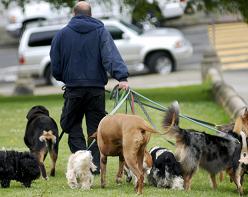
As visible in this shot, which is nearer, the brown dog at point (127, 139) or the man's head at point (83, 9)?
the brown dog at point (127, 139)

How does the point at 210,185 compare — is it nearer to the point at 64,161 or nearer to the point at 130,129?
the point at 130,129

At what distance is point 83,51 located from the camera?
11711 millimetres

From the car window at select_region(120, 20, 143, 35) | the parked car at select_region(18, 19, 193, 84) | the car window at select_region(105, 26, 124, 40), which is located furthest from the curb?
the car window at select_region(120, 20, 143, 35)

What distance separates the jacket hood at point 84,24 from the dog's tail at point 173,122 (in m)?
1.82

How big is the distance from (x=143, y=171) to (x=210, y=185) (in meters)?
1.28

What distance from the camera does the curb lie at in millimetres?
17273

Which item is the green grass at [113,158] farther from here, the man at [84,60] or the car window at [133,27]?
the car window at [133,27]

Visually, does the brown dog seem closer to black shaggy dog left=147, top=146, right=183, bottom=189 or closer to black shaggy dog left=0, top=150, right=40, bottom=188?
black shaggy dog left=147, top=146, right=183, bottom=189

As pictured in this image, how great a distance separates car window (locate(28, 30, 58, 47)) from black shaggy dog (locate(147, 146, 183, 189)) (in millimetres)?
24091

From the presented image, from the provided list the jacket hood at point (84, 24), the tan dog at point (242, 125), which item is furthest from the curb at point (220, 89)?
the jacket hood at point (84, 24)

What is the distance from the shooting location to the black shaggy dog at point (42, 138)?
1207cm

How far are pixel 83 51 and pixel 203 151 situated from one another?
7.06 feet

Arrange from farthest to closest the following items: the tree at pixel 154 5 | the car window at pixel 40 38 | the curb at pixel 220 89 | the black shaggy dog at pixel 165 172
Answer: the car window at pixel 40 38 → the tree at pixel 154 5 → the curb at pixel 220 89 → the black shaggy dog at pixel 165 172

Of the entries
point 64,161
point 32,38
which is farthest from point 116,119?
point 32,38
